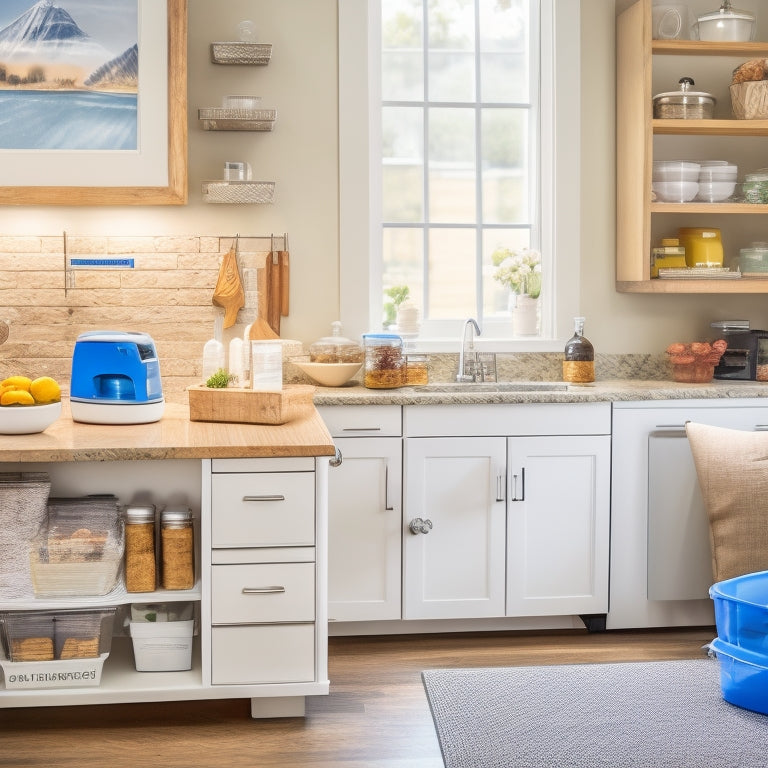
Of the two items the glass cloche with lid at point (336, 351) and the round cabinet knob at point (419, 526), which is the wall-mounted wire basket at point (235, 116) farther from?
the round cabinet knob at point (419, 526)

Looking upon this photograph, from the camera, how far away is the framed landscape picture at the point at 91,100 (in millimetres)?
3504

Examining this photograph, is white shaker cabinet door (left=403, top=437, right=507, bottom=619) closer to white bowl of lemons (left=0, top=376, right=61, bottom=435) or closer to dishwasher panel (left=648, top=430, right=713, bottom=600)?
dishwasher panel (left=648, top=430, right=713, bottom=600)

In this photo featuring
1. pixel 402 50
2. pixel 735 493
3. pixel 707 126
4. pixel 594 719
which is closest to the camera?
pixel 594 719

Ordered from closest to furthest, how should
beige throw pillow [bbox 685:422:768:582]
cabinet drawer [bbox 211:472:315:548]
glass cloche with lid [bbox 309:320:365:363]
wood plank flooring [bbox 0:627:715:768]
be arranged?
wood plank flooring [bbox 0:627:715:768]
cabinet drawer [bbox 211:472:315:548]
beige throw pillow [bbox 685:422:768:582]
glass cloche with lid [bbox 309:320:365:363]

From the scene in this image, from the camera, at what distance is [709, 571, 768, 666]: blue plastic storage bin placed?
1.68 metres

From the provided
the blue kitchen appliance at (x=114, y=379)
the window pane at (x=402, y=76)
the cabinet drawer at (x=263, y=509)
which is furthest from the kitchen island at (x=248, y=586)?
the window pane at (x=402, y=76)

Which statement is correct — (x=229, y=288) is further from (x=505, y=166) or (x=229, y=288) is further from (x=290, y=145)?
(x=505, y=166)

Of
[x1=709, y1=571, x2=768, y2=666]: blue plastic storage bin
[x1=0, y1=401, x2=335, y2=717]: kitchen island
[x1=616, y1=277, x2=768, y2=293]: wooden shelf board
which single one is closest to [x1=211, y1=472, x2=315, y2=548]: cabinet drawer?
[x1=0, y1=401, x2=335, y2=717]: kitchen island

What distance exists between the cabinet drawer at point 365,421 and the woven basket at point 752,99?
1.81 m

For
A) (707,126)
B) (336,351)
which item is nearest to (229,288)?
(336,351)

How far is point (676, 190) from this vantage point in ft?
12.6

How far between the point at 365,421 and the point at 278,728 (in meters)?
1.12

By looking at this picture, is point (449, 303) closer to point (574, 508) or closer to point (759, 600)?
point (574, 508)

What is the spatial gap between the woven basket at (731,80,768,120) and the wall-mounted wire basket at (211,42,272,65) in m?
1.83
